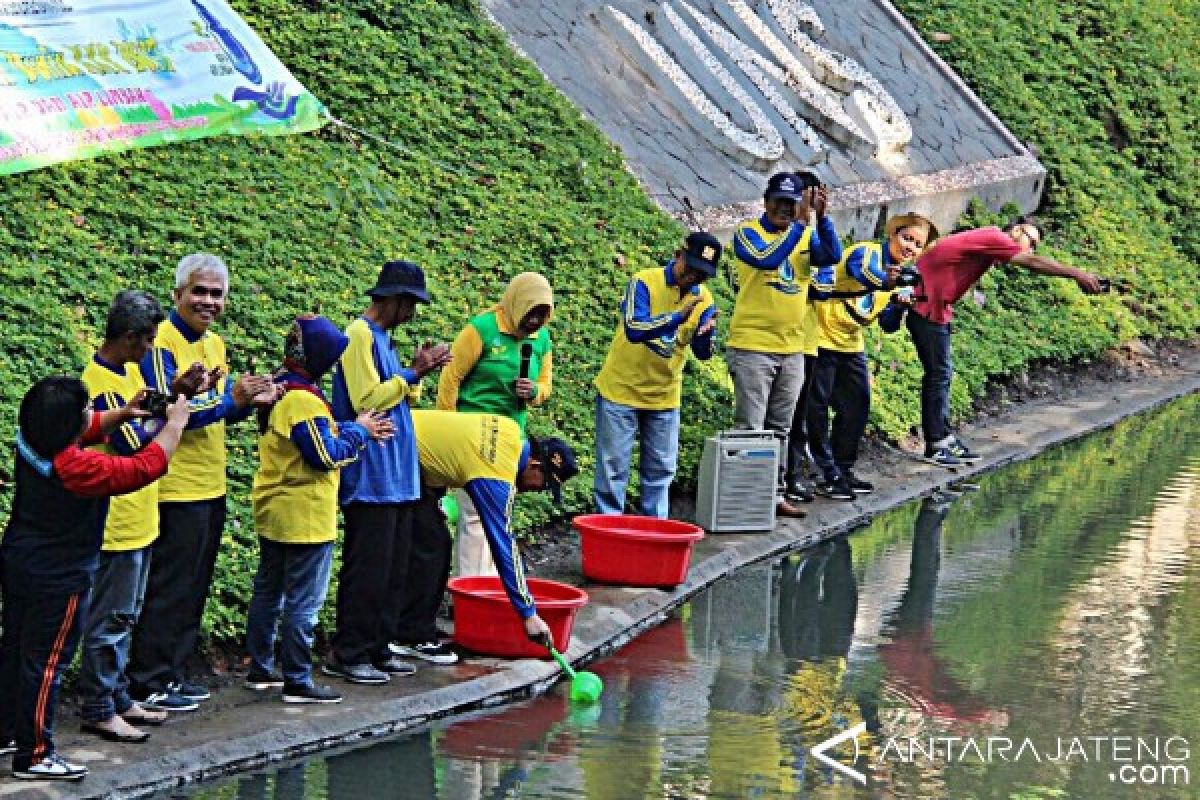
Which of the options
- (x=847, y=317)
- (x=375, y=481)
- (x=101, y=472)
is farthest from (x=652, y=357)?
(x=101, y=472)

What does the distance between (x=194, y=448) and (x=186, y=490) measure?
166mm

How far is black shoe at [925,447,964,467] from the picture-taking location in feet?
49.2

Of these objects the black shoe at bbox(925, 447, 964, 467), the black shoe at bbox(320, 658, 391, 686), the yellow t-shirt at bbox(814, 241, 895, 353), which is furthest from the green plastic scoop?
the black shoe at bbox(925, 447, 964, 467)

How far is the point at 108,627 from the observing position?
7719 mm

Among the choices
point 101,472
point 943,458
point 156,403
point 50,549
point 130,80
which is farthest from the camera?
point 943,458

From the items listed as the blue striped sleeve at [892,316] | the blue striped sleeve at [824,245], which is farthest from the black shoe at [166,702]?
the blue striped sleeve at [892,316]

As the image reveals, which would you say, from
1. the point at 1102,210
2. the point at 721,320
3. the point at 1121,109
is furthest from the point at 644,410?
the point at 1121,109

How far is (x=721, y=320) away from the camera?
1467cm

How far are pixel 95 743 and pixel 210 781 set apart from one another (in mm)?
452

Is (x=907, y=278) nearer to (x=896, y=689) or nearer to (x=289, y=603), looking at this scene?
(x=896, y=689)

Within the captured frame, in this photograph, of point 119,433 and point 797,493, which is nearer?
point 119,433

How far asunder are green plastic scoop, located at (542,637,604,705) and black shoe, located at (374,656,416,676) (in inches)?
23.8

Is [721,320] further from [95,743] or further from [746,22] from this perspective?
[95,743]

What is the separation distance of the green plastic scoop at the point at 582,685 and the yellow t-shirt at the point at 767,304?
3973 mm
